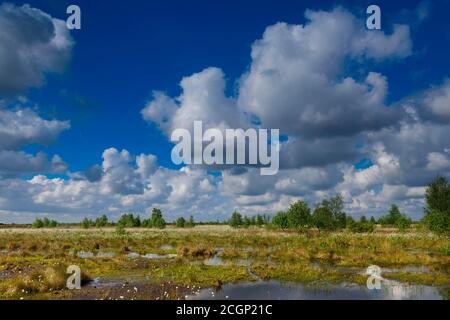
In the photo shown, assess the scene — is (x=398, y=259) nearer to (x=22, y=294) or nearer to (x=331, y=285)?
(x=331, y=285)

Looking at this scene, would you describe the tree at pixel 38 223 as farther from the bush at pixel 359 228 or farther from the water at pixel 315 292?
the water at pixel 315 292

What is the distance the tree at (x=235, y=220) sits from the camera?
155 m

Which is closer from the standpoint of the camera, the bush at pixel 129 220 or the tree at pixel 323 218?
the tree at pixel 323 218

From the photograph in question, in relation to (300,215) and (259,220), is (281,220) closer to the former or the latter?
(300,215)

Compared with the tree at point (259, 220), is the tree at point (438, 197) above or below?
above

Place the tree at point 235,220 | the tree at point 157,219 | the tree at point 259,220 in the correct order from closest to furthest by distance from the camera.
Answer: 1. the tree at point 157,219
2. the tree at point 235,220
3. the tree at point 259,220

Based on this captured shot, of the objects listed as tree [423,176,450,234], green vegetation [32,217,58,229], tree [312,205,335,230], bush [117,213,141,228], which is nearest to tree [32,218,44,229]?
green vegetation [32,217,58,229]

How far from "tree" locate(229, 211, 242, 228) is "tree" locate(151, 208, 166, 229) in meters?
27.5

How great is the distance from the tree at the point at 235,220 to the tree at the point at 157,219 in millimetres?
27491

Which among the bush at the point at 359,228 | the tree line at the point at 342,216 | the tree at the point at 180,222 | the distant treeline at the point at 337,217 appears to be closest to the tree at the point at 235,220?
the distant treeline at the point at 337,217

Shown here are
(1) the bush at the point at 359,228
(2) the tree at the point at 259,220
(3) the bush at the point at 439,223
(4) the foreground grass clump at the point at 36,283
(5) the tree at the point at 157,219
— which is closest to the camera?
(4) the foreground grass clump at the point at 36,283

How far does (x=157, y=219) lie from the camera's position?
13862cm

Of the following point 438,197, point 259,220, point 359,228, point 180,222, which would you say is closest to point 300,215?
point 359,228
